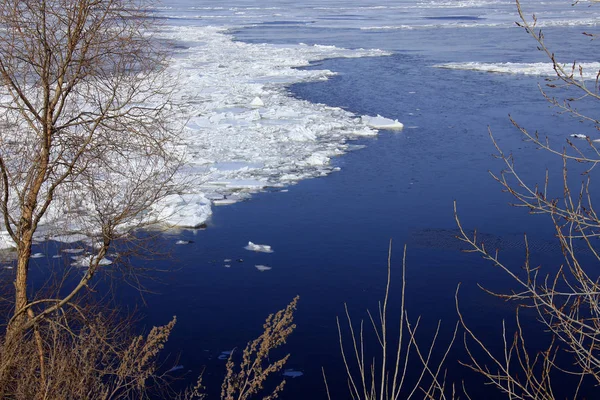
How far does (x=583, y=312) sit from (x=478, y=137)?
715 centimetres

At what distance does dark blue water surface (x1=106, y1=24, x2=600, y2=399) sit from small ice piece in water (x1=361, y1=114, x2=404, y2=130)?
Answer: 0.28 metres

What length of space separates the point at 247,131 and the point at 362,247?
6.81 metres

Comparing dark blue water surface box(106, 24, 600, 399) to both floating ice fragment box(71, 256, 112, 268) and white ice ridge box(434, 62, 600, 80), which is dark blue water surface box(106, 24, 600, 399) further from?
white ice ridge box(434, 62, 600, 80)

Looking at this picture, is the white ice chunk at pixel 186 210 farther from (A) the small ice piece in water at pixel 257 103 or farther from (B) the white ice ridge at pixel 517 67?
(B) the white ice ridge at pixel 517 67

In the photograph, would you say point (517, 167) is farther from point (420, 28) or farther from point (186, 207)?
point (420, 28)

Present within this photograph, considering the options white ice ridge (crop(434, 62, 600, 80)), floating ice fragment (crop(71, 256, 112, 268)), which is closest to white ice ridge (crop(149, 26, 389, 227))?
floating ice fragment (crop(71, 256, 112, 268))

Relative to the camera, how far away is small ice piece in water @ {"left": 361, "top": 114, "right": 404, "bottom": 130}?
15734 mm

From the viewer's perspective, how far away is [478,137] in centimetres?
1478

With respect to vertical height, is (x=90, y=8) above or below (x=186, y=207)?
above

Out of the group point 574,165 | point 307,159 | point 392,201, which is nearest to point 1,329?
point 392,201

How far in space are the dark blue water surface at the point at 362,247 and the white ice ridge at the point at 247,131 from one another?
0.53 meters

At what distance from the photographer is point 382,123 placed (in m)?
15.8

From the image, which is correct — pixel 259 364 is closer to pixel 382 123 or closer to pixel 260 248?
pixel 260 248

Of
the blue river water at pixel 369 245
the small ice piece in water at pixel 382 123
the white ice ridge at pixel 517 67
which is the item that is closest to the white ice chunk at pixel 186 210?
the blue river water at pixel 369 245
